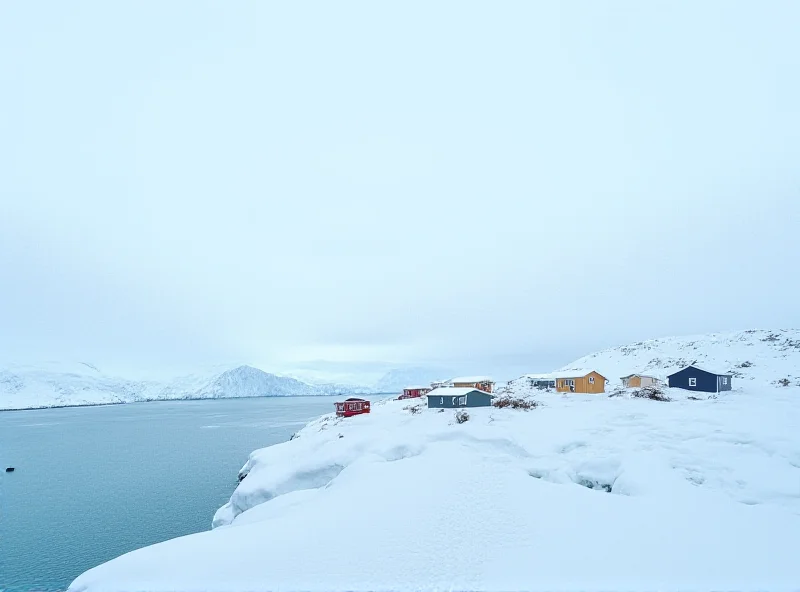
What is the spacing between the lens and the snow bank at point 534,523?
433 inches

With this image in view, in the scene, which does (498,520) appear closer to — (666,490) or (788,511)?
(666,490)

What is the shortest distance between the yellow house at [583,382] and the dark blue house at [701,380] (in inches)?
361

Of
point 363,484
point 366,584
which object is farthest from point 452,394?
point 366,584

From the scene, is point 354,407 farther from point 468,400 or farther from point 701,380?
point 701,380

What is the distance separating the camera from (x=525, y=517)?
14508 mm

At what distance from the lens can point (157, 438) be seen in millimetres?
85500

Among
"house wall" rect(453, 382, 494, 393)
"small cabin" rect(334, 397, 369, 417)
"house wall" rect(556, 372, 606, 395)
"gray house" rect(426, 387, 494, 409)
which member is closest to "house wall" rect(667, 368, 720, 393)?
"house wall" rect(556, 372, 606, 395)

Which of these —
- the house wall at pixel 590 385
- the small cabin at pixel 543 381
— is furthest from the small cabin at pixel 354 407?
the house wall at pixel 590 385

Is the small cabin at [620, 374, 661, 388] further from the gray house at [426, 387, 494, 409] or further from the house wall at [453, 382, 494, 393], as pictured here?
the gray house at [426, 387, 494, 409]

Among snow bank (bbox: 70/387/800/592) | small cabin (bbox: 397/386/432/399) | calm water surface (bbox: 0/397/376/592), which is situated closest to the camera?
snow bank (bbox: 70/387/800/592)

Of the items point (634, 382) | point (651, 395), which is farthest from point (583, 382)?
point (651, 395)

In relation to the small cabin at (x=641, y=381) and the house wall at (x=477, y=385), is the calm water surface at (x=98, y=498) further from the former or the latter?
the small cabin at (x=641, y=381)

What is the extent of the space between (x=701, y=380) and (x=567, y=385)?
51.8ft

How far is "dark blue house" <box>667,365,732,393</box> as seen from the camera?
4553cm
